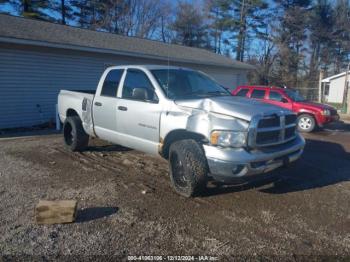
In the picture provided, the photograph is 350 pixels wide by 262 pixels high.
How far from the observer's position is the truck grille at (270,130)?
4.29m

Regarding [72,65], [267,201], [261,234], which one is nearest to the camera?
[261,234]

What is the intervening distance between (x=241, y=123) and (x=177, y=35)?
36.8 metres

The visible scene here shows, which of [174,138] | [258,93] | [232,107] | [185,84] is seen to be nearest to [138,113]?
[174,138]

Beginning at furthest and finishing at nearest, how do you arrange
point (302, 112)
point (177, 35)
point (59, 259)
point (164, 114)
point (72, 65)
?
point (177, 35) → point (72, 65) → point (302, 112) → point (164, 114) → point (59, 259)

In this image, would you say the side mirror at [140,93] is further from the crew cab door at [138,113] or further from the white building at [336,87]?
the white building at [336,87]

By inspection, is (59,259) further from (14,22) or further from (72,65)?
(14,22)

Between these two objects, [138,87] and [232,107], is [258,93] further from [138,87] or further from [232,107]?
[232,107]

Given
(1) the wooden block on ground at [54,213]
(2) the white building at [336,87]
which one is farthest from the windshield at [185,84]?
(2) the white building at [336,87]

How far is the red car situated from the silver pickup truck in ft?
21.2

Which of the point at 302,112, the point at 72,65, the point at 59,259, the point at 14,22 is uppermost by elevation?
the point at 14,22

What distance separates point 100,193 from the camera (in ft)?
16.0

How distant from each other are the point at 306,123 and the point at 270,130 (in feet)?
26.4

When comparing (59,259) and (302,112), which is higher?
(302,112)

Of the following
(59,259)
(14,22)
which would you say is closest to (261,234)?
(59,259)
